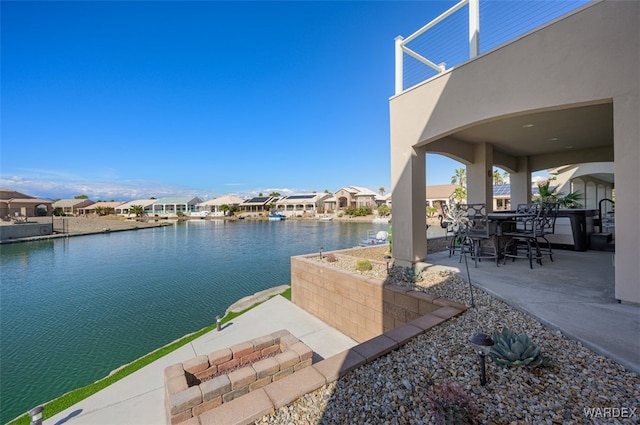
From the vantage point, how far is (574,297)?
3148 millimetres

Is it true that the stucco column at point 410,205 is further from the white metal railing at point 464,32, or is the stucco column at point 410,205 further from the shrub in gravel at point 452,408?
the shrub in gravel at point 452,408

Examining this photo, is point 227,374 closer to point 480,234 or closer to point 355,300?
point 355,300

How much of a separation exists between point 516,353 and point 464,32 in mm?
4985

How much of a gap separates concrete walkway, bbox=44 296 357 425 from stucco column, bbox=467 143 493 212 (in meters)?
Answer: 4.92

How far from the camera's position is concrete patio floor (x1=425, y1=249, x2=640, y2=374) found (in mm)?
2184

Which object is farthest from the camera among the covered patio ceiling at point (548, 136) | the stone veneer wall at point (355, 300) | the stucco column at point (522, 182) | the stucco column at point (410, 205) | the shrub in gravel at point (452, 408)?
the stucco column at point (522, 182)

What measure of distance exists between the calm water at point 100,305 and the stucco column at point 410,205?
599 centimetres

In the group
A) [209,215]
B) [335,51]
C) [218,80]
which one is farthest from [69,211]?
[335,51]

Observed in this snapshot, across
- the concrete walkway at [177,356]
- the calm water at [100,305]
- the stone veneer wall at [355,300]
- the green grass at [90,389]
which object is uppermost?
the stone veneer wall at [355,300]

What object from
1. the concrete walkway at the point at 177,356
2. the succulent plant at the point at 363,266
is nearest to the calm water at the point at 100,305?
the concrete walkway at the point at 177,356

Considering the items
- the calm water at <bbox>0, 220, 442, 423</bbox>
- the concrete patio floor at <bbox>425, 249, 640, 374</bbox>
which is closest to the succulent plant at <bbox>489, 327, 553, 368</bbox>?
the concrete patio floor at <bbox>425, 249, 640, 374</bbox>

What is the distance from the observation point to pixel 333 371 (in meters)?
2.08

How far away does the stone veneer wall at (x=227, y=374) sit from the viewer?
85.2 inches

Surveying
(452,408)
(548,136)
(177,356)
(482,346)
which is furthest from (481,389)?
(548,136)
